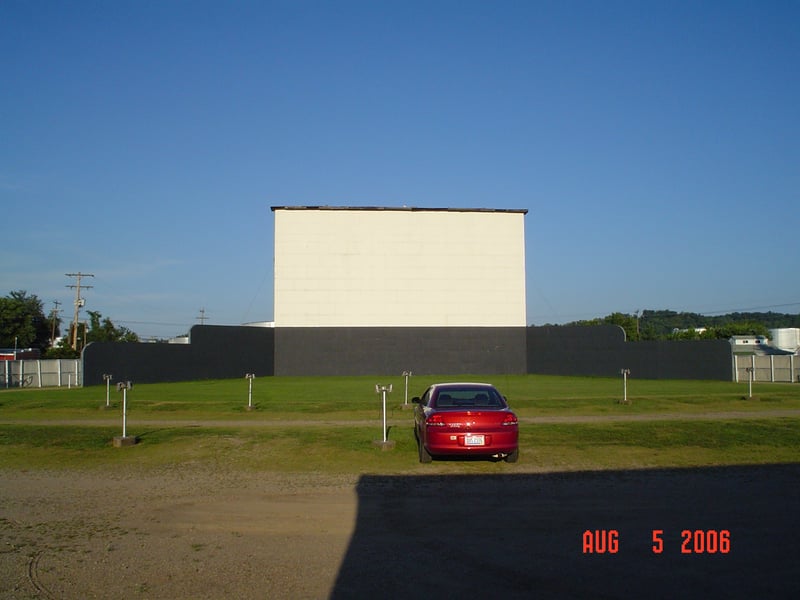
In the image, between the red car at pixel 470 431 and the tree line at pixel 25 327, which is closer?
the red car at pixel 470 431

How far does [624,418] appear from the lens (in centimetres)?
1933

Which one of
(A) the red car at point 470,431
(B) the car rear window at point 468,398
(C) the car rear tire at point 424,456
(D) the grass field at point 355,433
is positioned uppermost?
(B) the car rear window at point 468,398

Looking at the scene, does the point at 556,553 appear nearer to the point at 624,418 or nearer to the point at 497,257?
the point at 624,418

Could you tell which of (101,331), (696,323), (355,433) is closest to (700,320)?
(696,323)

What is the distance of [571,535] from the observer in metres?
8.12

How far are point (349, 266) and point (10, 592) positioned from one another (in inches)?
1575

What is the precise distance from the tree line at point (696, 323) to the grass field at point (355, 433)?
81612 mm

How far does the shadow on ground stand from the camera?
6.36 metres

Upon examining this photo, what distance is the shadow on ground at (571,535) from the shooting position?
6.36 m

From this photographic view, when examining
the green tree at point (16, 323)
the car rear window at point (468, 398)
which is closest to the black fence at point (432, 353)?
the car rear window at point (468, 398)

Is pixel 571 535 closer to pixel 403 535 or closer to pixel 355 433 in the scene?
pixel 403 535

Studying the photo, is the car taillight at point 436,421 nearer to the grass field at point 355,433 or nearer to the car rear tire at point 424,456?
the car rear tire at point 424,456

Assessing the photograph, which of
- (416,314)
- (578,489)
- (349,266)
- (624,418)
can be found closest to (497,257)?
(416,314)

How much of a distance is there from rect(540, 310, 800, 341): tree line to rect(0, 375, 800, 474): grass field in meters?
81.6
